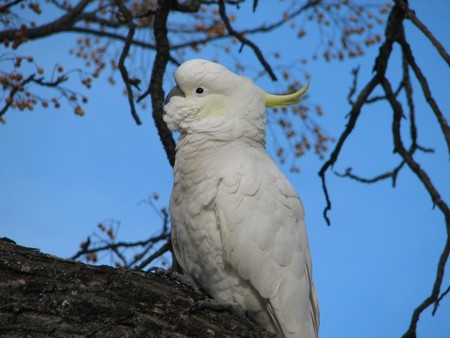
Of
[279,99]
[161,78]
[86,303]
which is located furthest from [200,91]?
[86,303]

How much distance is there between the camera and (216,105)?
3023mm

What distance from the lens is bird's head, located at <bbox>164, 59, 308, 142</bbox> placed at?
299 cm

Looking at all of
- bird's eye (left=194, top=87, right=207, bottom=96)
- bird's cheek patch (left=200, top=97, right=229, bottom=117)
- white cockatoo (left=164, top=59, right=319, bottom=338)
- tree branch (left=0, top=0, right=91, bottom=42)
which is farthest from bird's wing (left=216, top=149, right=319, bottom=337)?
tree branch (left=0, top=0, right=91, bottom=42)

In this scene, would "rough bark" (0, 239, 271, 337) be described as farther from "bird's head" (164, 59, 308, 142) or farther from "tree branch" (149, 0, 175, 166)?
"tree branch" (149, 0, 175, 166)

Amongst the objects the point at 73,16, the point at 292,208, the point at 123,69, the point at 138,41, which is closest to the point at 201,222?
the point at 292,208

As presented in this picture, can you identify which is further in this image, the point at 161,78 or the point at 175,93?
the point at 161,78

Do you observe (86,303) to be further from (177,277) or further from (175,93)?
(175,93)

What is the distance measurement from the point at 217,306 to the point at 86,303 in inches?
24.9

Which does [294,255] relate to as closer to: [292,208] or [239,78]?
[292,208]

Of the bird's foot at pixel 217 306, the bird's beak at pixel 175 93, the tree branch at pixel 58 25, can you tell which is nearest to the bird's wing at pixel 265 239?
the bird's foot at pixel 217 306

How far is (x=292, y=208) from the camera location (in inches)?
115

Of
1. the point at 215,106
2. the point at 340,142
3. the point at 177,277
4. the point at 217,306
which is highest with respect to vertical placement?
the point at 340,142

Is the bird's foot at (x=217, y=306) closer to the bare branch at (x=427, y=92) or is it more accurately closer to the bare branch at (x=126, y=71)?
the bare branch at (x=126, y=71)

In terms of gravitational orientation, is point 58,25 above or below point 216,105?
above
